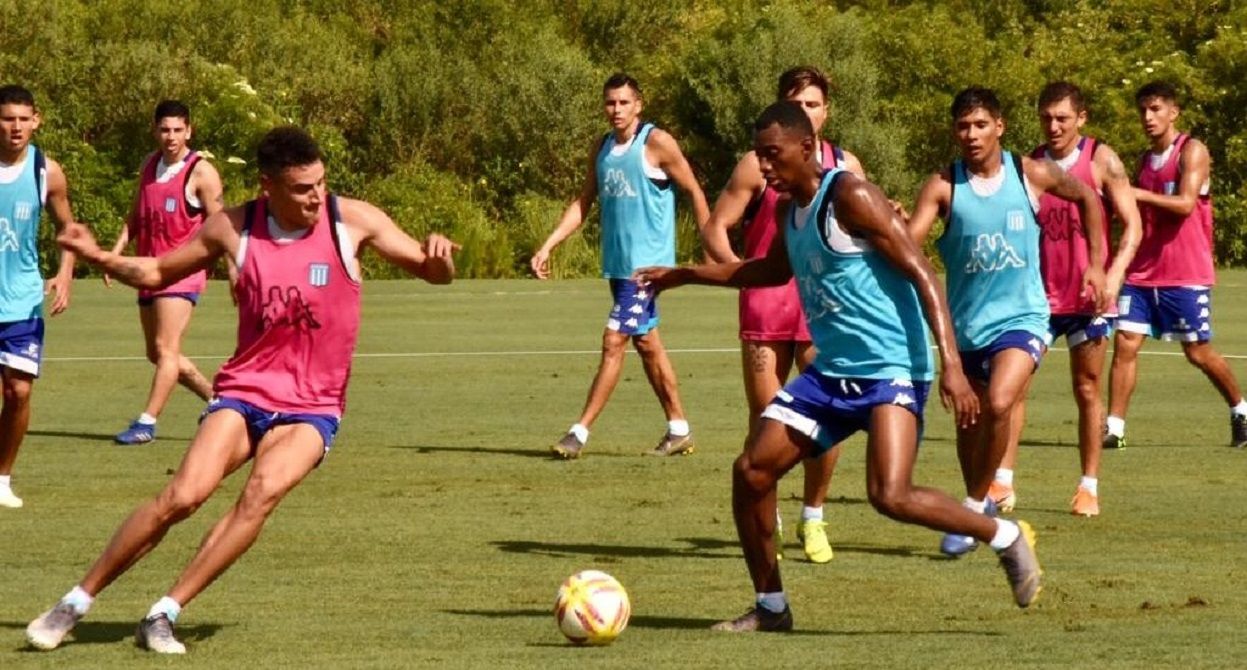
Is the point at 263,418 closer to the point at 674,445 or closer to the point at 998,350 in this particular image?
the point at 998,350

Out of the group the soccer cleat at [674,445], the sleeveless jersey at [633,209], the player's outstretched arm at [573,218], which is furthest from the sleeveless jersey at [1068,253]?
the player's outstretched arm at [573,218]

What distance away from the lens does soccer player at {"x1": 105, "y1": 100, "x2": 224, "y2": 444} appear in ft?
54.4

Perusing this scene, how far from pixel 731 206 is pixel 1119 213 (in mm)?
2337

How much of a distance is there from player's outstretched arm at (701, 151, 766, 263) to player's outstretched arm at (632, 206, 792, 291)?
190 cm

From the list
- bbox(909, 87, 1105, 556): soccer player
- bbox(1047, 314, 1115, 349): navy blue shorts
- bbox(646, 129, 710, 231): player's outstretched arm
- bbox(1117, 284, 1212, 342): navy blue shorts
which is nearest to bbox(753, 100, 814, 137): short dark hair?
bbox(909, 87, 1105, 556): soccer player

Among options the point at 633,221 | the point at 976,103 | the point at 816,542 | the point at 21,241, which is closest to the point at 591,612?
the point at 816,542

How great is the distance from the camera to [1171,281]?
16.7 meters

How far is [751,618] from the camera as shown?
9422mm

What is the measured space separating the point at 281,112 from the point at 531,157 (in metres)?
5.36

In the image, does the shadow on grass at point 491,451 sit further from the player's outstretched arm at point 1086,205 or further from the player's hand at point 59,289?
the player's outstretched arm at point 1086,205

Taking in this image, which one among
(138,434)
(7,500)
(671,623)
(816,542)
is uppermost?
(671,623)

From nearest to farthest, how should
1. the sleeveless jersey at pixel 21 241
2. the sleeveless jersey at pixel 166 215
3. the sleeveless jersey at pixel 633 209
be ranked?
the sleeveless jersey at pixel 21 241
the sleeveless jersey at pixel 633 209
the sleeveless jersey at pixel 166 215

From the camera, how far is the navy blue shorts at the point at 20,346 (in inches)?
521

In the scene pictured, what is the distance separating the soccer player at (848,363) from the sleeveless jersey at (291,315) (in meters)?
1.59
